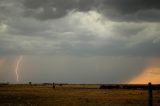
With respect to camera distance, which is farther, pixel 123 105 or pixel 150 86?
pixel 123 105

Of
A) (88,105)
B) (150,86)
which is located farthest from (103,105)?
(150,86)

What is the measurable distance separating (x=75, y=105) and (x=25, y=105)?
17.3ft

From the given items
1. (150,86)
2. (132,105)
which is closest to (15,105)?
(132,105)

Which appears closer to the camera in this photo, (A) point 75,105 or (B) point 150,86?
(B) point 150,86

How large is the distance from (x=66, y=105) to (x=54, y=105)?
4.35 ft

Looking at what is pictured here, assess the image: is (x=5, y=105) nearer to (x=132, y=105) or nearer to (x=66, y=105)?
(x=66, y=105)

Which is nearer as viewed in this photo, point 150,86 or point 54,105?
point 150,86

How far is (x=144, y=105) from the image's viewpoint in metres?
37.2

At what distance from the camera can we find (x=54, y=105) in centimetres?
3712

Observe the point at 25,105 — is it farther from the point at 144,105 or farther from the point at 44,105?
the point at 144,105

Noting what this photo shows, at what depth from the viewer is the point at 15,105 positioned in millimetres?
36688

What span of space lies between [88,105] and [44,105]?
4.74m

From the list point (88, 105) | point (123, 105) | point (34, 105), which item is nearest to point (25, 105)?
point (34, 105)

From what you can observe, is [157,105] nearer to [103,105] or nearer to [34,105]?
[103,105]
